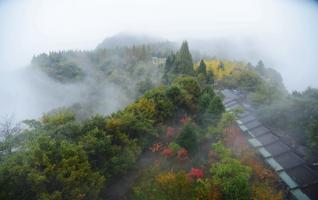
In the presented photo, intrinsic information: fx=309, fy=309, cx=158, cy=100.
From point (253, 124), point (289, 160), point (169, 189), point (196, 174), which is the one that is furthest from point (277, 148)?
point (169, 189)

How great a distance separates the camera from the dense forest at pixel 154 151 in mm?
16875

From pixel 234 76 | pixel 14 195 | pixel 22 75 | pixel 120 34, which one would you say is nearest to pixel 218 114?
pixel 14 195

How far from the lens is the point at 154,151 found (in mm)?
25672

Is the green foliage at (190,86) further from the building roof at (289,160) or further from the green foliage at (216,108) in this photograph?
the building roof at (289,160)

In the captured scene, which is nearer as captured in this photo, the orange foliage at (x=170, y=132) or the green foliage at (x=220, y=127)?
the orange foliage at (x=170, y=132)

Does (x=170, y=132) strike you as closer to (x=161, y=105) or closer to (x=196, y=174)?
(x=161, y=105)

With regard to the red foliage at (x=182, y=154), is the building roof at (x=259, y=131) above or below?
below

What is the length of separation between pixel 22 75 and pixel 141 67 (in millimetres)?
30203

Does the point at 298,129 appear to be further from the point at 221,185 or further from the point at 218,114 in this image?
the point at 221,185

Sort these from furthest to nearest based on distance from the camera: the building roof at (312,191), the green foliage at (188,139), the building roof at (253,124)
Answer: the building roof at (253,124) < the green foliage at (188,139) < the building roof at (312,191)

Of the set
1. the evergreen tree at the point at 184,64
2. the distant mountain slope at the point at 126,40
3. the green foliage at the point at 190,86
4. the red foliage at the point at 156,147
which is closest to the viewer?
the red foliage at the point at 156,147

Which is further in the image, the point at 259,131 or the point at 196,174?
the point at 259,131

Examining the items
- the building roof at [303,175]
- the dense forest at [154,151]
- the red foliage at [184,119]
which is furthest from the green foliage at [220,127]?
the building roof at [303,175]

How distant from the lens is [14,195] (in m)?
15.6
